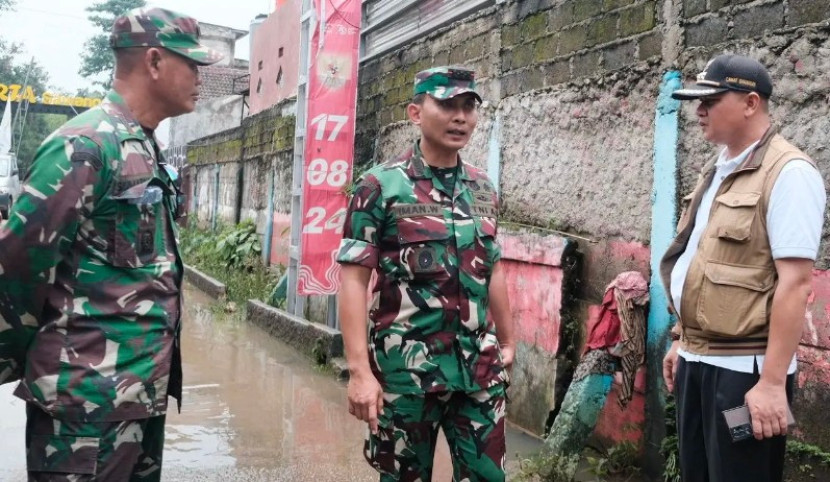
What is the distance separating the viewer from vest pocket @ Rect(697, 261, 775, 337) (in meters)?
2.37

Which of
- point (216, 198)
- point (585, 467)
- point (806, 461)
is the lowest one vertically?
point (585, 467)

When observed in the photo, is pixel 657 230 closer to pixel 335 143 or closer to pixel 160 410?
pixel 160 410

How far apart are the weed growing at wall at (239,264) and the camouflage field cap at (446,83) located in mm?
6883

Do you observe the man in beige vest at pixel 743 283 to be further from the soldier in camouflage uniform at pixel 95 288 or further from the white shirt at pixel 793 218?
the soldier in camouflage uniform at pixel 95 288

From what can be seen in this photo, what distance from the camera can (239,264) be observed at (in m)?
12.2

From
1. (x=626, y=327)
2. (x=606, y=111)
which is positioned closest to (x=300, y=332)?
(x=606, y=111)

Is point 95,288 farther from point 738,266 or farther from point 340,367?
point 340,367

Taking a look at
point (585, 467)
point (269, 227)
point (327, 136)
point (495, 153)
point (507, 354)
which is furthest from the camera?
point (269, 227)

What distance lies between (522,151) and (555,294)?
1.07m

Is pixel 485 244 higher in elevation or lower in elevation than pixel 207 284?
higher

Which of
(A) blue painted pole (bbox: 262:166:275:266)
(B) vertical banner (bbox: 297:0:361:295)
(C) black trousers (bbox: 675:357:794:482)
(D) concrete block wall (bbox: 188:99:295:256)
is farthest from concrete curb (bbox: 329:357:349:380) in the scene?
(A) blue painted pole (bbox: 262:166:275:266)

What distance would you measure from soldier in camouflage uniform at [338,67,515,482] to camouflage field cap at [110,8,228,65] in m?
0.72

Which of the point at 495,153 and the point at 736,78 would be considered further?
the point at 495,153

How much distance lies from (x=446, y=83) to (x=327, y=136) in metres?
4.64
